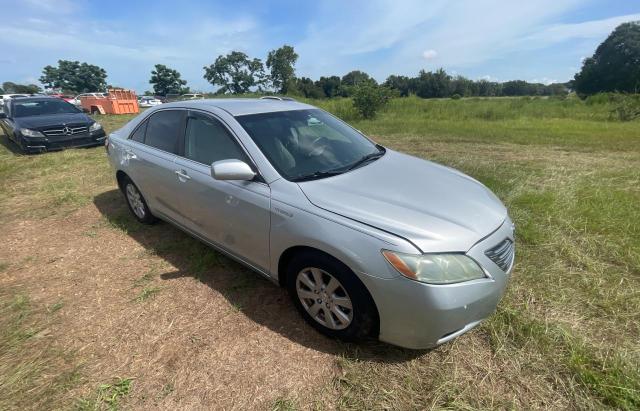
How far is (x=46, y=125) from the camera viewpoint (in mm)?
8172

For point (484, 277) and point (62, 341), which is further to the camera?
point (62, 341)

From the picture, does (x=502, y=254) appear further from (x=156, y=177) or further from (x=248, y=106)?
(x=156, y=177)

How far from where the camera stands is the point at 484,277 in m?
1.96

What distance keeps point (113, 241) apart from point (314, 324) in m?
2.77

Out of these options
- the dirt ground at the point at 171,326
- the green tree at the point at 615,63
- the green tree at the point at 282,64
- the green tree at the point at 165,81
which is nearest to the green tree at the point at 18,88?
the green tree at the point at 165,81

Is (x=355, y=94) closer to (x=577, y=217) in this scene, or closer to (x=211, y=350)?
(x=577, y=217)

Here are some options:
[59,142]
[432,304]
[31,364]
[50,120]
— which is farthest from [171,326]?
[50,120]

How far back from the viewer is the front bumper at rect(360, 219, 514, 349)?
183 cm

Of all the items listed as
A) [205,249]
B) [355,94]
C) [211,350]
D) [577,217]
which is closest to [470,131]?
[355,94]

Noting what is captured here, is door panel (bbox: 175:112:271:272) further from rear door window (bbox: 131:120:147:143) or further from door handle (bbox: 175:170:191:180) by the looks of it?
rear door window (bbox: 131:120:147:143)

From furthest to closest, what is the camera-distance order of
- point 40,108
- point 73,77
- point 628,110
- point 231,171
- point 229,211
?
1. point 73,77
2. point 628,110
3. point 40,108
4. point 229,211
5. point 231,171

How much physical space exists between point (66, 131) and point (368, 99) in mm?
11622

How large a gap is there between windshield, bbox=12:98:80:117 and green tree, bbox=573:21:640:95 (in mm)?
62624

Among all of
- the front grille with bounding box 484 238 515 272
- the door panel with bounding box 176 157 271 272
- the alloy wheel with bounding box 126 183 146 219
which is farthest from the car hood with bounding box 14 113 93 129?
the front grille with bounding box 484 238 515 272
